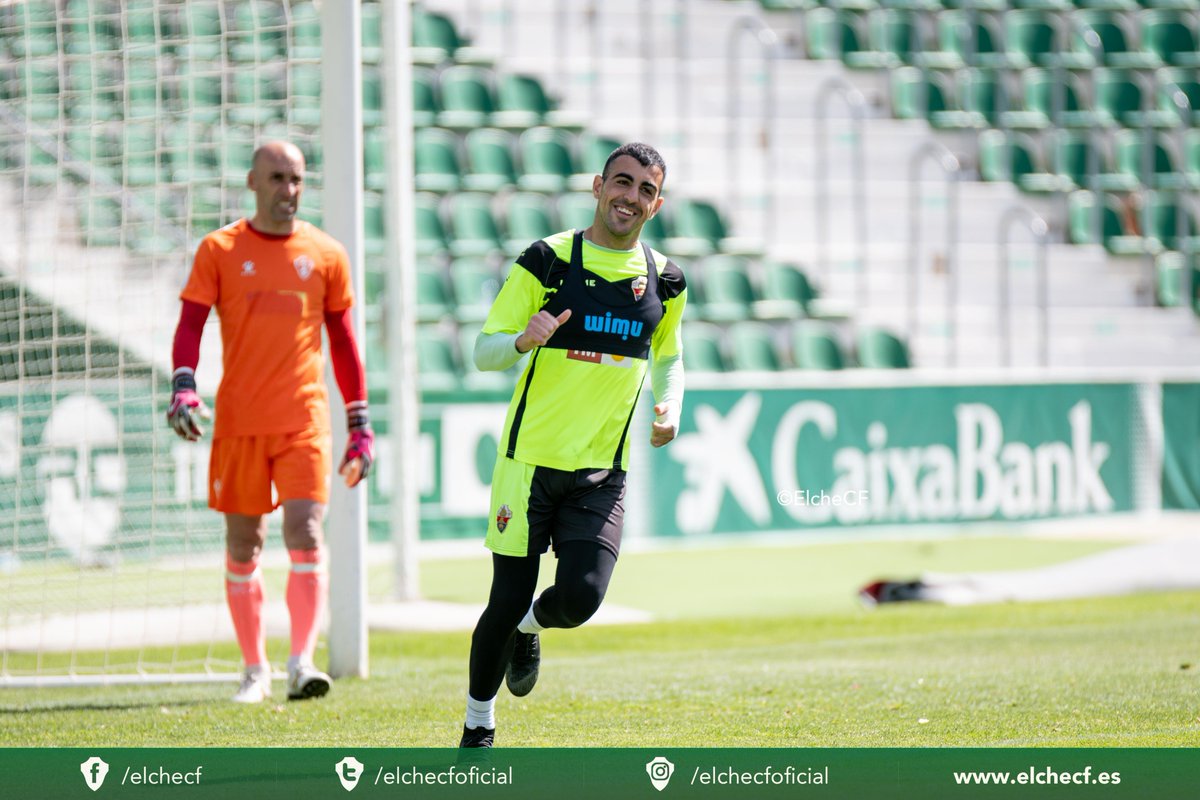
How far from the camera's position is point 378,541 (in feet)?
41.8

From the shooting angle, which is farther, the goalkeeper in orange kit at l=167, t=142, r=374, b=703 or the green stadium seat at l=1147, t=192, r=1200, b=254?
the green stadium seat at l=1147, t=192, r=1200, b=254

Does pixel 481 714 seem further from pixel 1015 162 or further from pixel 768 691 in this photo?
pixel 1015 162

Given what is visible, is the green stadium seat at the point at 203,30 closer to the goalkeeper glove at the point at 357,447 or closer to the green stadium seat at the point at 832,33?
the goalkeeper glove at the point at 357,447

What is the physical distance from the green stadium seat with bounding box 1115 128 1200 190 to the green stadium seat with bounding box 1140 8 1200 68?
107 centimetres

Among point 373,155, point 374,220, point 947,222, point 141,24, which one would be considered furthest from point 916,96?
point 141,24

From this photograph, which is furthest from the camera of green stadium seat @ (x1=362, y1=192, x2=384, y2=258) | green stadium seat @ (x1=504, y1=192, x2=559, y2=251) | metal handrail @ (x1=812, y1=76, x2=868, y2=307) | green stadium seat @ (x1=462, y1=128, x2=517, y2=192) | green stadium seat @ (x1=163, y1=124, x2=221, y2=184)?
metal handrail @ (x1=812, y1=76, x2=868, y2=307)

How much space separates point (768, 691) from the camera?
19.8 feet

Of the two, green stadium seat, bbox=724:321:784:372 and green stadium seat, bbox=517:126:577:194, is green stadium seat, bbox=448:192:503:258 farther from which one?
green stadium seat, bbox=724:321:784:372

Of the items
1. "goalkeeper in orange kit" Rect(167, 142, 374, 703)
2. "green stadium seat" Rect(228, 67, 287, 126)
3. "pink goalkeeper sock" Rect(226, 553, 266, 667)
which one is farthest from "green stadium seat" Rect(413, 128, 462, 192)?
"pink goalkeeper sock" Rect(226, 553, 266, 667)

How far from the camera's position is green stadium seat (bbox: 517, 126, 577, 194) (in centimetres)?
1712
